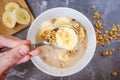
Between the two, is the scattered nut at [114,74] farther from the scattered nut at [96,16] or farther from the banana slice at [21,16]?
the banana slice at [21,16]

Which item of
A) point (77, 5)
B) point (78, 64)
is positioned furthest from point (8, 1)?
point (78, 64)

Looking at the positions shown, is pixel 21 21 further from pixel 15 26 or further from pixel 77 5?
pixel 77 5

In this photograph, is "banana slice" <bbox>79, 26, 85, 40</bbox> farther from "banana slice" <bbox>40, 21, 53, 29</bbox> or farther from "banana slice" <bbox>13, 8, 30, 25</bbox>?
"banana slice" <bbox>13, 8, 30, 25</bbox>

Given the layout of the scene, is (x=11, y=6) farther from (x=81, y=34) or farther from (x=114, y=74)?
(x=114, y=74)

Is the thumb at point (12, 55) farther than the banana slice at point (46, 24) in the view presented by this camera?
No

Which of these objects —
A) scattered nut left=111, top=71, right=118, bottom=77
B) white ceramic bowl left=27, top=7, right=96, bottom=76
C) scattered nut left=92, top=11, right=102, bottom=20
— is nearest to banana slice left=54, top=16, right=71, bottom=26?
white ceramic bowl left=27, top=7, right=96, bottom=76

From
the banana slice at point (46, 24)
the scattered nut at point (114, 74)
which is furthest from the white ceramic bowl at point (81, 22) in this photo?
the scattered nut at point (114, 74)
